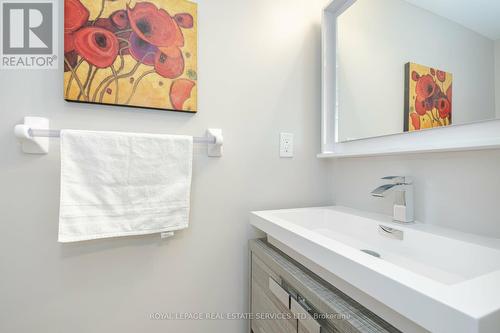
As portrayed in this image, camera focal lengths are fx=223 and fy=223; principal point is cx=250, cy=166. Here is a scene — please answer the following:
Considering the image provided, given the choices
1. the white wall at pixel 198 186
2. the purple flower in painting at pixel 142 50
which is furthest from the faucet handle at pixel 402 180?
the purple flower in painting at pixel 142 50

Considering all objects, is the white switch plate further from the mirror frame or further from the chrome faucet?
the chrome faucet

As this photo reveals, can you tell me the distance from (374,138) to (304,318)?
70 cm

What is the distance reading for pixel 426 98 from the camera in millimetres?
743

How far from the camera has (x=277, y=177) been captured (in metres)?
1.06

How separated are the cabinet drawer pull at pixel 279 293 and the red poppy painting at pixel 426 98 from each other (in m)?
0.68

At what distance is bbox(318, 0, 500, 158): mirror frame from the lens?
1.95 feet

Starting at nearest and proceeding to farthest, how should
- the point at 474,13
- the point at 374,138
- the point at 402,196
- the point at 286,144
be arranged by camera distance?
the point at 474,13
the point at 402,196
the point at 374,138
the point at 286,144

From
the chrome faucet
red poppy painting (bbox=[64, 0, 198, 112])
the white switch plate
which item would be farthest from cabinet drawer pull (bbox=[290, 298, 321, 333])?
red poppy painting (bbox=[64, 0, 198, 112])

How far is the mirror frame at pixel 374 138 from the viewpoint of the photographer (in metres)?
0.59

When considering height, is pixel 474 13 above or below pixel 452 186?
above

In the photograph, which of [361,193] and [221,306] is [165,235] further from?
[361,193]

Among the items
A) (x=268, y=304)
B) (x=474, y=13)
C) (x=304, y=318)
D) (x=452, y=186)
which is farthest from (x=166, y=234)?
(x=474, y=13)

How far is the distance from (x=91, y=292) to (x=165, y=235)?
0.99 feet

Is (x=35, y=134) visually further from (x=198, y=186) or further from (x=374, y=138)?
(x=374, y=138)
